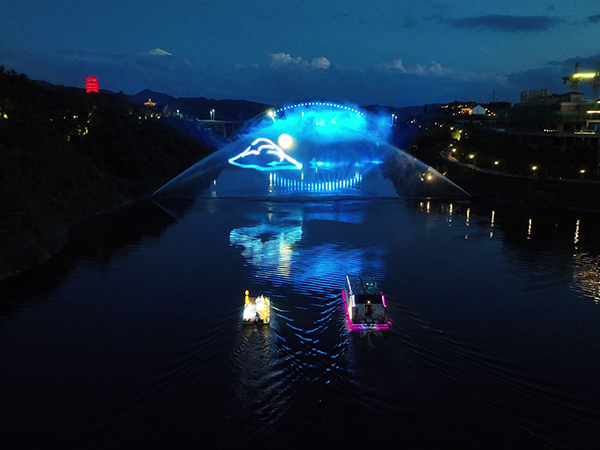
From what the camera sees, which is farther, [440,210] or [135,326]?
[440,210]

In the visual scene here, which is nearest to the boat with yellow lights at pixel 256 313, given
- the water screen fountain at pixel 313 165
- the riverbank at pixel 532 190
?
the water screen fountain at pixel 313 165

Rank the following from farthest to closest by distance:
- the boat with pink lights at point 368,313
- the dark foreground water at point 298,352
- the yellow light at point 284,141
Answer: the yellow light at point 284,141, the boat with pink lights at point 368,313, the dark foreground water at point 298,352

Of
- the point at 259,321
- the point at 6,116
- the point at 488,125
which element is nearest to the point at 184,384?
the point at 259,321

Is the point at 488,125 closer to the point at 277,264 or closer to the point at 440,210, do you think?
the point at 440,210

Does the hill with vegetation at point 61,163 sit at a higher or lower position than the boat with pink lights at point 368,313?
higher

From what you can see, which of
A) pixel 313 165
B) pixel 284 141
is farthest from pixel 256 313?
pixel 284 141

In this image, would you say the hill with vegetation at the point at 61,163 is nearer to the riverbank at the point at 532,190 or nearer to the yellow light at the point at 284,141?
the yellow light at the point at 284,141
